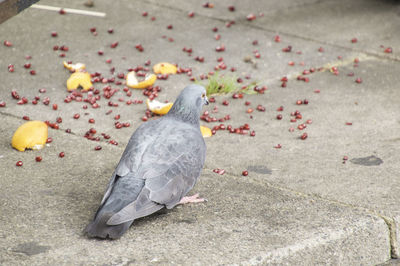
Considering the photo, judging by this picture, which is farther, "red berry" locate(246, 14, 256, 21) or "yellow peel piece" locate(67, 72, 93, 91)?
"red berry" locate(246, 14, 256, 21)

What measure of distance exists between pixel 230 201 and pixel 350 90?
265 centimetres

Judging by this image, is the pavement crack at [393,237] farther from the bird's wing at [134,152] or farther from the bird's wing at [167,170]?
the bird's wing at [134,152]

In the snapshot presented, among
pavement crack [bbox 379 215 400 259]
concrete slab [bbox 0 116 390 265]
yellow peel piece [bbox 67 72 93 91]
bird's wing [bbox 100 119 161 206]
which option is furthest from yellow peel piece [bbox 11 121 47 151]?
pavement crack [bbox 379 215 400 259]

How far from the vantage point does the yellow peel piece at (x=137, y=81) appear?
634 centimetres

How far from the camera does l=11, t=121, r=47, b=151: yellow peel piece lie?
496 centimetres

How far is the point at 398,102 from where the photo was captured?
20.4ft

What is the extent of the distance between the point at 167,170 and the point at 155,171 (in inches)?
3.6

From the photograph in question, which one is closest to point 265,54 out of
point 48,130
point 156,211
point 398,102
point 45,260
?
point 398,102

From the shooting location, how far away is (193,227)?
4027mm

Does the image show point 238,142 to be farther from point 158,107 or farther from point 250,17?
point 250,17

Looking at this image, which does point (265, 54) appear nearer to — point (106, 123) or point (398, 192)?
point (106, 123)

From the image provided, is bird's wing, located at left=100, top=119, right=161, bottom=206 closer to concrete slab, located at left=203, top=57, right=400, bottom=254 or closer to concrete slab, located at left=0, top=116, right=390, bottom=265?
concrete slab, located at left=0, top=116, right=390, bottom=265

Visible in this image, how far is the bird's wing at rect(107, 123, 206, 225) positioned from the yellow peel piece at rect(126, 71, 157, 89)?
2.00 metres

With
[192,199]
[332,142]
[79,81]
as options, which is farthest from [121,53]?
[192,199]
